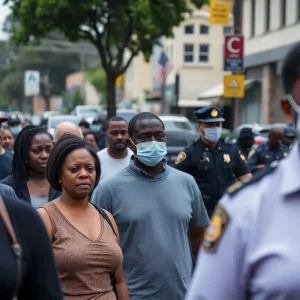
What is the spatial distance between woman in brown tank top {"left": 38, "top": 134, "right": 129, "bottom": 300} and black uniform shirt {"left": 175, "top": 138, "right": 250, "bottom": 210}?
3.39m

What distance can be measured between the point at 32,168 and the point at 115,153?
76.6 inches

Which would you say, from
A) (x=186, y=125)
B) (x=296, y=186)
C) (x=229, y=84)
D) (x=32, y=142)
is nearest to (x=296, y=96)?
(x=296, y=186)

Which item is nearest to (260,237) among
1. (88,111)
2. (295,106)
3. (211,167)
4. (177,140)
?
(295,106)

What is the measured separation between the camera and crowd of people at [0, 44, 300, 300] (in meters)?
2.43

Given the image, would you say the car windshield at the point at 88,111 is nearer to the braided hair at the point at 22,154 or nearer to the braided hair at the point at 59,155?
the braided hair at the point at 22,154

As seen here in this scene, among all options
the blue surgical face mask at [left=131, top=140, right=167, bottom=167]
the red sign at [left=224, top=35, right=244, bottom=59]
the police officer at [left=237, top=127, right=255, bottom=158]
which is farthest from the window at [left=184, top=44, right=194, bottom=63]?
the blue surgical face mask at [left=131, top=140, right=167, bottom=167]

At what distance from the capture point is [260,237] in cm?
242

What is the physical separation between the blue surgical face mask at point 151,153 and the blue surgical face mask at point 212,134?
294 cm

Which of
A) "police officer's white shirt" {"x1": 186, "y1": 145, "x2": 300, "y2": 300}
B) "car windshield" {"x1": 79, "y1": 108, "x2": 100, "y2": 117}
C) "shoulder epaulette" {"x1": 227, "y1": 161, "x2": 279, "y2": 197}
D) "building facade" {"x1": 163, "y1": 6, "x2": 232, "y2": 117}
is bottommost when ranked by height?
"car windshield" {"x1": 79, "y1": 108, "x2": 100, "y2": 117}

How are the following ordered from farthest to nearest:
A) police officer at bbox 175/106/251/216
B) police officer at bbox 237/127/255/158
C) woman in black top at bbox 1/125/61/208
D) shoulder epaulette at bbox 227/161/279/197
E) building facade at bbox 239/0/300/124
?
1. building facade at bbox 239/0/300/124
2. police officer at bbox 237/127/255/158
3. police officer at bbox 175/106/251/216
4. woman in black top at bbox 1/125/61/208
5. shoulder epaulette at bbox 227/161/279/197

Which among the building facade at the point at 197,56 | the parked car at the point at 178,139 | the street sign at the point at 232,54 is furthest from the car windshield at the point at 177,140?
the building facade at the point at 197,56

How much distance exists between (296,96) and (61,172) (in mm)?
2944

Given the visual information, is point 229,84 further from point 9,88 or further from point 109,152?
point 9,88

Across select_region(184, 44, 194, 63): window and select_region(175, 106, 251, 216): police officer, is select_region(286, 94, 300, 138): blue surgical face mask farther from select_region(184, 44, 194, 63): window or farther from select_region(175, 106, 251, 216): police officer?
select_region(184, 44, 194, 63): window
